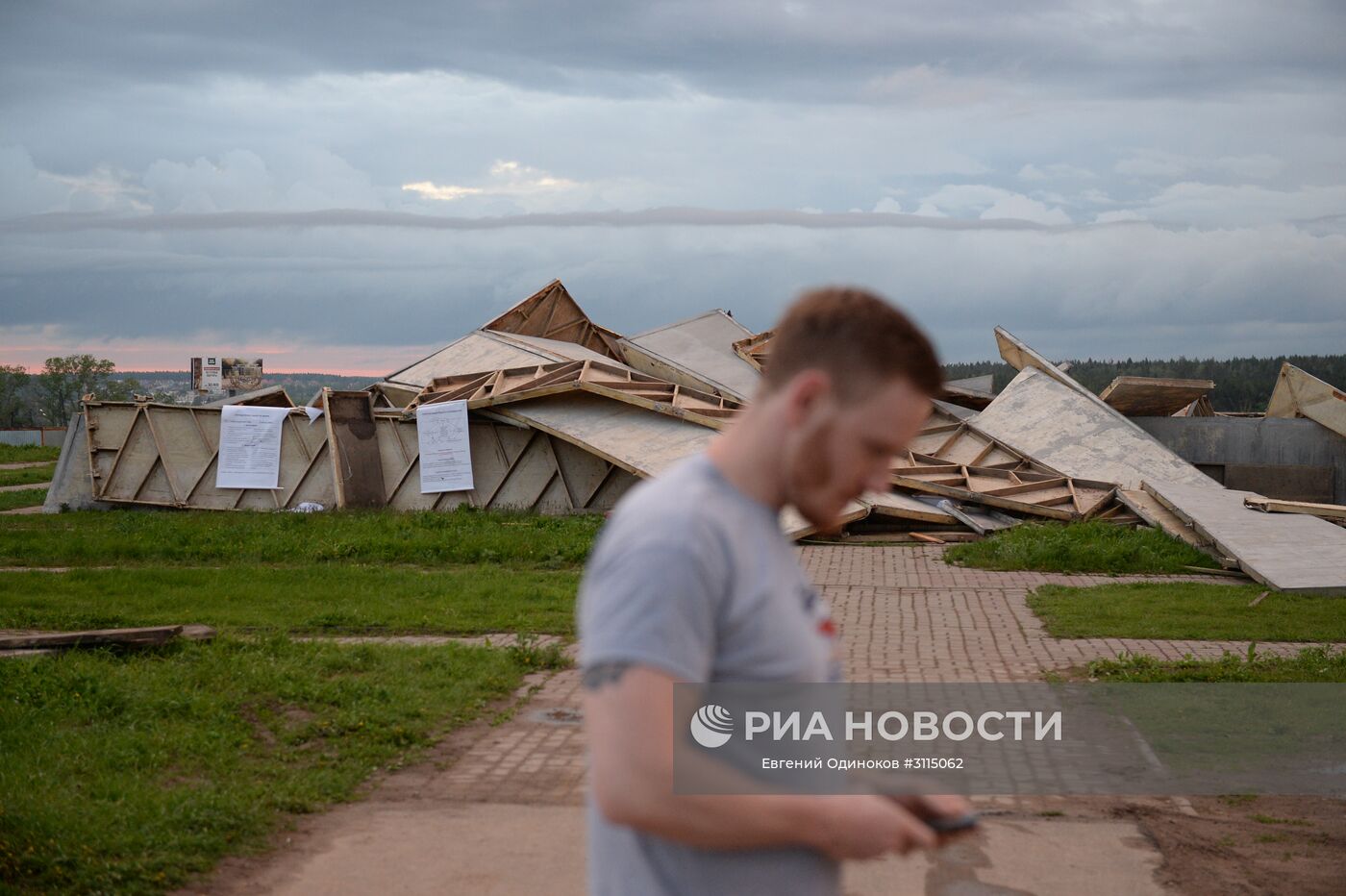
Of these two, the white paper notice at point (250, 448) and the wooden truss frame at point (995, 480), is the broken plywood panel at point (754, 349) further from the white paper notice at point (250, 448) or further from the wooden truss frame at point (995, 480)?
the white paper notice at point (250, 448)

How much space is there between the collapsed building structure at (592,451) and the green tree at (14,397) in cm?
5949

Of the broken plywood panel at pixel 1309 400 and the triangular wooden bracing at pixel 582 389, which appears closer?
the triangular wooden bracing at pixel 582 389

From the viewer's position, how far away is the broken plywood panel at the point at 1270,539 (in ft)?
44.4

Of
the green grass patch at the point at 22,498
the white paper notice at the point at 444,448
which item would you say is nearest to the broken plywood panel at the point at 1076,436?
the white paper notice at the point at 444,448

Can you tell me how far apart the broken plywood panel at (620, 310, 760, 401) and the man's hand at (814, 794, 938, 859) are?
19.6 metres

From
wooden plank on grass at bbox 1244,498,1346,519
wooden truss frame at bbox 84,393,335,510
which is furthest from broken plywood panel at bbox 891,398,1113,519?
wooden truss frame at bbox 84,393,335,510

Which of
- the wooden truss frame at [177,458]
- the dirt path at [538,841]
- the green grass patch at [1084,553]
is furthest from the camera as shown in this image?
the wooden truss frame at [177,458]

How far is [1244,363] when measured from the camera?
70.8 m

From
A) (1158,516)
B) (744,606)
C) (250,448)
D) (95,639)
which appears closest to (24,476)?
(250,448)

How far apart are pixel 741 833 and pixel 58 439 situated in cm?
5583

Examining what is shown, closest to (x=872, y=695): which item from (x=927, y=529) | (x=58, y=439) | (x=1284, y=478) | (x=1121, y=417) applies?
(x=927, y=529)

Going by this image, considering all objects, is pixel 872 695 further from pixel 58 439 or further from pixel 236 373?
pixel 58 439

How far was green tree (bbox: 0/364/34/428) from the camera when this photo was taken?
74.4 metres

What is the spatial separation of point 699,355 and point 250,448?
28.3ft
